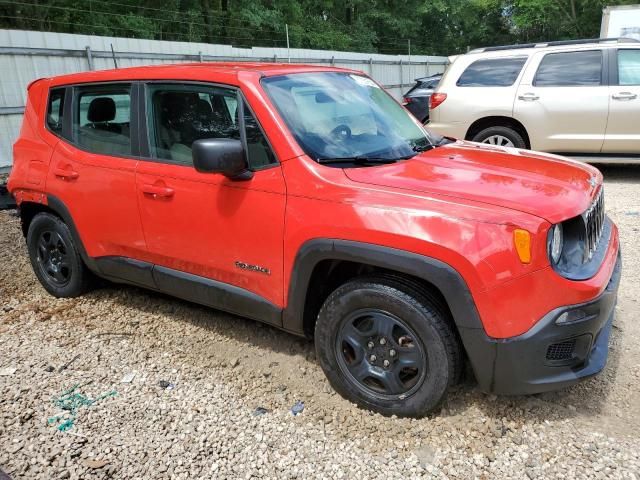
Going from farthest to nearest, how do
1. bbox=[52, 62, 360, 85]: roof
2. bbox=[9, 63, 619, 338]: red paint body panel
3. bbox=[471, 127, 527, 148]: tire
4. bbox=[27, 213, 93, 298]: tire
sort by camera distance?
bbox=[471, 127, 527, 148]: tire < bbox=[27, 213, 93, 298]: tire < bbox=[52, 62, 360, 85]: roof < bbox=[9, 63, 619, 338]: red paint body panel

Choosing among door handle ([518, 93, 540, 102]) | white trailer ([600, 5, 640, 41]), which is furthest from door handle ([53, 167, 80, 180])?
white trailer ([600, 5, 640, 41])

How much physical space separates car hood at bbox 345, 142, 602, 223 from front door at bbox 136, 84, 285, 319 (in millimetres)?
539

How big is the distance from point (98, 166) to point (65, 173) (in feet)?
1.21

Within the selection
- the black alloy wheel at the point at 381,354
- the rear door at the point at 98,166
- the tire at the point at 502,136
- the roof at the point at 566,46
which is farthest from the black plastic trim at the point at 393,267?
the roof at the point at 566,46

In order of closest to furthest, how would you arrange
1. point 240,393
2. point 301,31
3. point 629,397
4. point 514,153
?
1. point 629,397
2. point 240,393
3. point 514,153
4. point 301,31

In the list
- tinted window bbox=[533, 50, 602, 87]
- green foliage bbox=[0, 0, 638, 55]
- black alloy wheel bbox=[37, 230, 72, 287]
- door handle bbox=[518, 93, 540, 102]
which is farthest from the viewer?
green foliage bbox=[0, 0, 638, 55]

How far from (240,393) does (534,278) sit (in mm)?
1706

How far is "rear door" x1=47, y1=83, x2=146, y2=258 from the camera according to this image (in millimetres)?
3550

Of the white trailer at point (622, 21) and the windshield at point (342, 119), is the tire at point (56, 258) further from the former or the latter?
the white trailer at point (622, 21)

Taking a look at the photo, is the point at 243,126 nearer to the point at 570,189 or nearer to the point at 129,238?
the point at 129,238

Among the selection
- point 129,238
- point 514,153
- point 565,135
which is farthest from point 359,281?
point 565,135

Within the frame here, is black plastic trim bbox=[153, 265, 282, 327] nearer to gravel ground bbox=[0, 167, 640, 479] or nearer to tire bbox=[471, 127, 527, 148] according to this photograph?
gravel ground bbox=[0, 167, 640, 479]

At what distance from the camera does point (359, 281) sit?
271 centimetres

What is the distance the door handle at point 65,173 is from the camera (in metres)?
3.80
